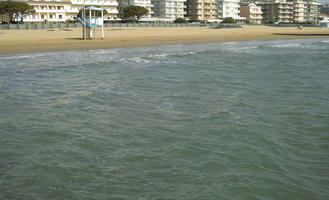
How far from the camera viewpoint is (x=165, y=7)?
4427 inches

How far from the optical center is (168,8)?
113125mm

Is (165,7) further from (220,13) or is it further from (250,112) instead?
(250,112)

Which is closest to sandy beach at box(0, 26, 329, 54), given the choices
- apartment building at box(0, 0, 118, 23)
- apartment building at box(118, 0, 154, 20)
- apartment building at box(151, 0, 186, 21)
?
apartment building at box(0, 0, 118, 23)

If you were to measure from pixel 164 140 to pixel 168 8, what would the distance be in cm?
11042

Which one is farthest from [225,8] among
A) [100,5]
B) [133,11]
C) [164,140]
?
[164,140]

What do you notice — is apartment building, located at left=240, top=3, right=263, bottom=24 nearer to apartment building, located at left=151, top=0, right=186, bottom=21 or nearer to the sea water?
apartment building, located at left=151, top=0, right=186, bottom=21

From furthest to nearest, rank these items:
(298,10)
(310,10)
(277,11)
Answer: (310,10) < (298,10) < (277,11)

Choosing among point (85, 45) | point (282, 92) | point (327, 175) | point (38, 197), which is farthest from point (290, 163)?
point (85, 45)

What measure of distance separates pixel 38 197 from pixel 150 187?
127 cm

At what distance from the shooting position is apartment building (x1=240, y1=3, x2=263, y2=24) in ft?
465

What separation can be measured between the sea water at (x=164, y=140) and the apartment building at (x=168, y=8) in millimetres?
103575

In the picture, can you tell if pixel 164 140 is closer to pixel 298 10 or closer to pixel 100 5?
pixel 100 5

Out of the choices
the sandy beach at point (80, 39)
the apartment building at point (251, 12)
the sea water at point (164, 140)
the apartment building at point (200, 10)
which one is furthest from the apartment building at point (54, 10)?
the sea water at point (164, 140)

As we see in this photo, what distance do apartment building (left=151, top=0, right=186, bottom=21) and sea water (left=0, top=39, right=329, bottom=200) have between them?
10357 cm
